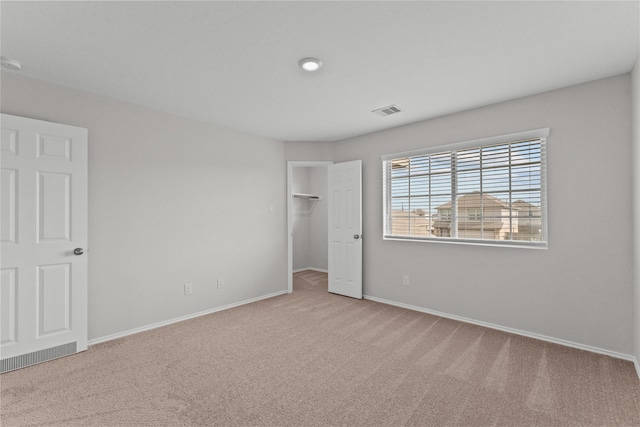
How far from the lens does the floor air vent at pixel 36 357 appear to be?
8.10 feet

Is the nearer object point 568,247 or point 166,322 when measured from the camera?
point 568,247

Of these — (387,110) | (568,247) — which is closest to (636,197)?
(568,247)

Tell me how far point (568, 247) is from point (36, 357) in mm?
4876

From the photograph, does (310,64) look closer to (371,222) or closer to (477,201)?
(477,201)

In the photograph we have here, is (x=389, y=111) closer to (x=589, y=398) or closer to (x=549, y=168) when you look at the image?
(x=549, y=168)

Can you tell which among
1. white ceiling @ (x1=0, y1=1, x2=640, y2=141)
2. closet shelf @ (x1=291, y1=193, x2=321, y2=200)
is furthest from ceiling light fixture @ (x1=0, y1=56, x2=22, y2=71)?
closet shelf @ (x1=291, y1=193, x2=321, y2=200)

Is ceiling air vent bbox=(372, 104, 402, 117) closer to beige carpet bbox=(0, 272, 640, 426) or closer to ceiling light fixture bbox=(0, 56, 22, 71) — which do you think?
beige carpet bbox=(0, 272, 640, 426)

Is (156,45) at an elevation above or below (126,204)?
above

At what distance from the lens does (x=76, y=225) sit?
285 cm

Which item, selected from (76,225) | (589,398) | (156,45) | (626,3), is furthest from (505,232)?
(76,225)

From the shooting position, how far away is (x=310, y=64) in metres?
2.43

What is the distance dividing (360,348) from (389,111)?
8.50 ft

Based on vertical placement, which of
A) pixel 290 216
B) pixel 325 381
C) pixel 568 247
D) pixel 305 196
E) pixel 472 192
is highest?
pixel 305 196

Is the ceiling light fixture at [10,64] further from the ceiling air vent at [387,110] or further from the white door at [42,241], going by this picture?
the ceiling air vent at [387,110]
